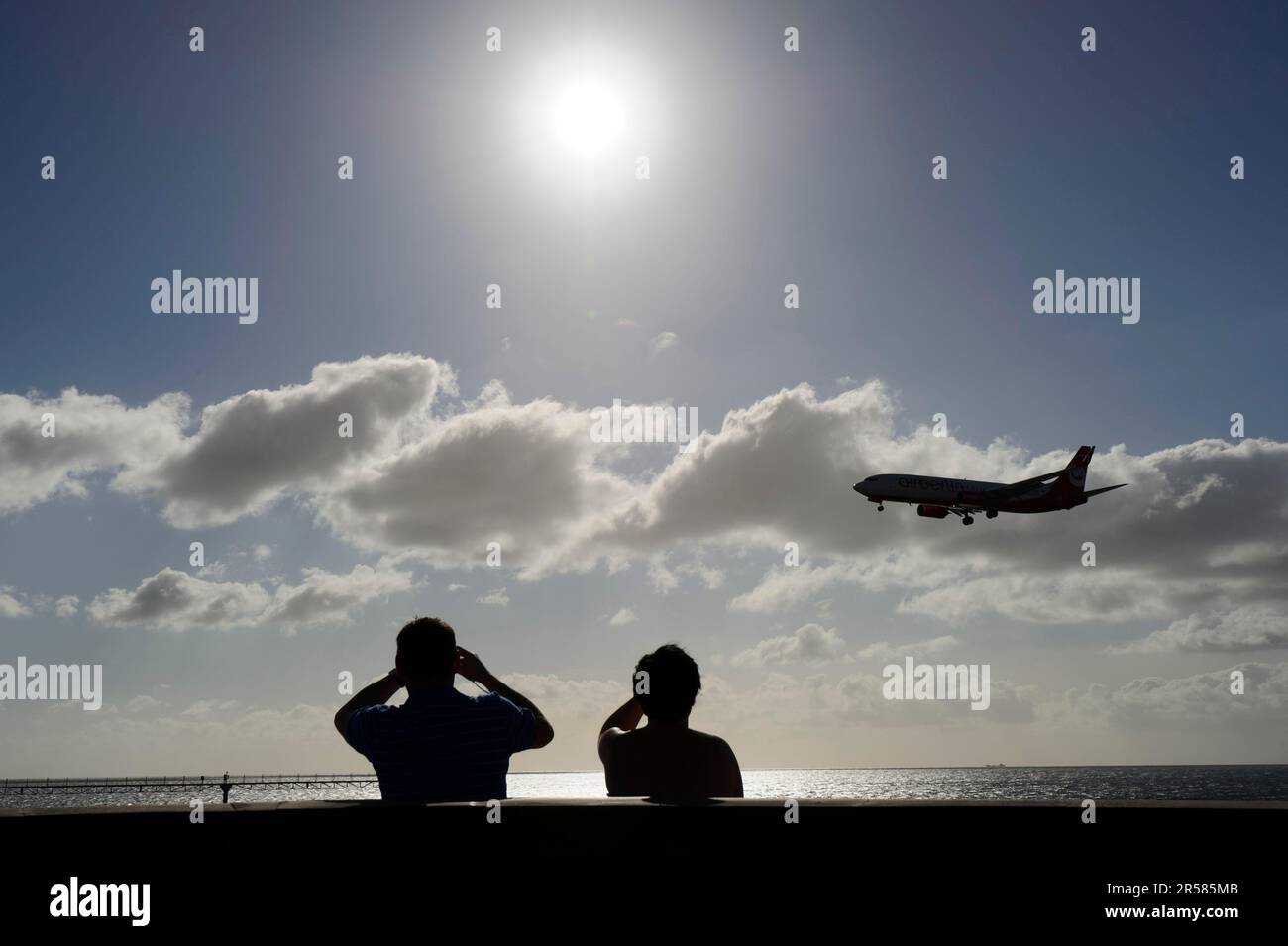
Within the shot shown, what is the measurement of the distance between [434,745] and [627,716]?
1.38 meters

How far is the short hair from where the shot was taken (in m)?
5.99

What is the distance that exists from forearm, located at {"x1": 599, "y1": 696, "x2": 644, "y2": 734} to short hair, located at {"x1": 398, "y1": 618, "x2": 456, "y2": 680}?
3.70ft

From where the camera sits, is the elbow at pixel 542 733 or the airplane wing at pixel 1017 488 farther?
the airplane wing at pixel 1017 488

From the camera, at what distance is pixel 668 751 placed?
19.5ft

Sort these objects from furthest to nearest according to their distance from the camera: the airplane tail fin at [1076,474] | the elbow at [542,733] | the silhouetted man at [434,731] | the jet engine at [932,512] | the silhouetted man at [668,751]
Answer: the airplane tail fin at [1076,474]
the jet engine at [932,512]
the elbow at [542,733]
the silhouetted man at [668,751]
the silhouetted man at [434,731]

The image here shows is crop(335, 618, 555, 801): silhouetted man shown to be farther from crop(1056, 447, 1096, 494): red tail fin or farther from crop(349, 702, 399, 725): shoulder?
crop(1056, 447, 1096, 494): red tail fin

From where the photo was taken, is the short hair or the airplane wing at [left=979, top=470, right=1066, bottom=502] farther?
the airplane wing at [left=979, top=470, right=1066, bottom=502]

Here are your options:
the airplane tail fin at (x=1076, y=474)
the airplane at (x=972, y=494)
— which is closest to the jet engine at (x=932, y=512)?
the airplane at (x=972, y=494)

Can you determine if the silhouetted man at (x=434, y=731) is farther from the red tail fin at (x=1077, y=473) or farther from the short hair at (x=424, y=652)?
the red tail fin at (x=1077, y=473)

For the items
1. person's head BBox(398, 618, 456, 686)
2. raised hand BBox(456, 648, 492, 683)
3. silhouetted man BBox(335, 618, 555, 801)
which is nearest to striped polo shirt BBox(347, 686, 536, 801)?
silhouetted man BBox(335, 618, 555, 801)

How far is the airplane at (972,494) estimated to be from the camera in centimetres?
8519

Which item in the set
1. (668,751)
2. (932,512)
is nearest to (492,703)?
(668,751)

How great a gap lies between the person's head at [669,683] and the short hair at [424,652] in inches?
46.6
